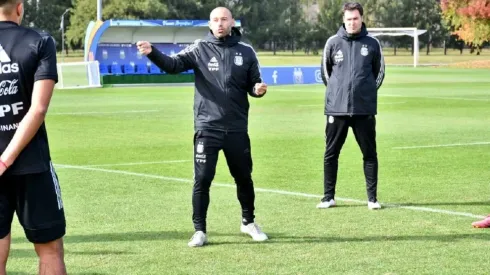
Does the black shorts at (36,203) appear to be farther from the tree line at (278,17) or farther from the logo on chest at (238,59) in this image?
the tree line at (278,17)

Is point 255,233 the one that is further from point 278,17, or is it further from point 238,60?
point 278,17

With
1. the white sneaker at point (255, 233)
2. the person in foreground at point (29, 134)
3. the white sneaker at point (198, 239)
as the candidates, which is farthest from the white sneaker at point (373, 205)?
the person in foreground at point (29, 134)

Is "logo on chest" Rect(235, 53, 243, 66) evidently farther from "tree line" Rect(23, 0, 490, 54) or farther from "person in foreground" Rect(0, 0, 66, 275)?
"tree line" Rect(23, 0, 490, 54)

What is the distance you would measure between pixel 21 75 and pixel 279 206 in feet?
18.1

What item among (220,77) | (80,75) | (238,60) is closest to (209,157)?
(220,77)

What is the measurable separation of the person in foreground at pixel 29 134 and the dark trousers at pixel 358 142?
5375mm

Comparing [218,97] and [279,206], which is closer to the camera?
[218,97]

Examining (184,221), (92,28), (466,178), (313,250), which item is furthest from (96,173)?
(92,28)

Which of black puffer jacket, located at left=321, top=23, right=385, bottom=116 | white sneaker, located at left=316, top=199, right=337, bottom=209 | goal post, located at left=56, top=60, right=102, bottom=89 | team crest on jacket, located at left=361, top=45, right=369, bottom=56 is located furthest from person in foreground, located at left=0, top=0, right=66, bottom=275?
goal post, located at left=56, top=60, right=102, bottom=89

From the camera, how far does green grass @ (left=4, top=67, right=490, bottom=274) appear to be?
745 centimetres

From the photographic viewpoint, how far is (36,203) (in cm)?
506

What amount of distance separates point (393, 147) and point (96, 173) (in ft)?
18.8

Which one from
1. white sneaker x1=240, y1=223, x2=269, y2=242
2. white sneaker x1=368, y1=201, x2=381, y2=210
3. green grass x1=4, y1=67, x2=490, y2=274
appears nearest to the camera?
green grass x1=4, y1=67, x2=490, y2=274

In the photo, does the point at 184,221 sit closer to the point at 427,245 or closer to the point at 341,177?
the point at 427,245
